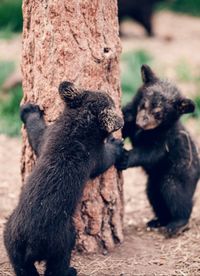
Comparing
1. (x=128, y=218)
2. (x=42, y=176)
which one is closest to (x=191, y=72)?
(x=128, y=218)

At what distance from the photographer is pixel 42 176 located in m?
4.57

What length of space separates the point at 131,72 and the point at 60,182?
20.6 feet

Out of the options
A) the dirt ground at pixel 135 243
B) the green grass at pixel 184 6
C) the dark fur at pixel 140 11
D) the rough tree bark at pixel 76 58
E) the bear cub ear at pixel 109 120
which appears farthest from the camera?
the green grass at pixel 184 6

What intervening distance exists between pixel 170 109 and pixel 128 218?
1.35m

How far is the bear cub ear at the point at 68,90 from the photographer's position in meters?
4.76

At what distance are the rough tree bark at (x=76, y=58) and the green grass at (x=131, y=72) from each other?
13.9 feet

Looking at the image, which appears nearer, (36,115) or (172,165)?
(36,115)

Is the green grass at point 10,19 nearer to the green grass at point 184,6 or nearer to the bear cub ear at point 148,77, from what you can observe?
the green grass at point 184,6

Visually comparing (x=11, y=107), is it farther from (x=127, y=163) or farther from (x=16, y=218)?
(x=16, y=218)

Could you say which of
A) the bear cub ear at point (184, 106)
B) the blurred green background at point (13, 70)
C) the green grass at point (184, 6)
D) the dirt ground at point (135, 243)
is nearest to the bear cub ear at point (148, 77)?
the bear cub ear at point (184, 106)

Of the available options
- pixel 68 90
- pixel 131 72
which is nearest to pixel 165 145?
pixel 68 90

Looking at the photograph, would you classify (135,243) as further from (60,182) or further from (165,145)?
(60,182)

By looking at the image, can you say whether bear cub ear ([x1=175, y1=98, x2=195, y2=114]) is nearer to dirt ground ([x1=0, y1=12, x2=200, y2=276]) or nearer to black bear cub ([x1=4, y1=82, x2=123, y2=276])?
dirt ground ([x1=0, y1=12, x2=200, y2=276])

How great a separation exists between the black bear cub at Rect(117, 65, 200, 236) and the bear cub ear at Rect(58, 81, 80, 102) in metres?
1.39
